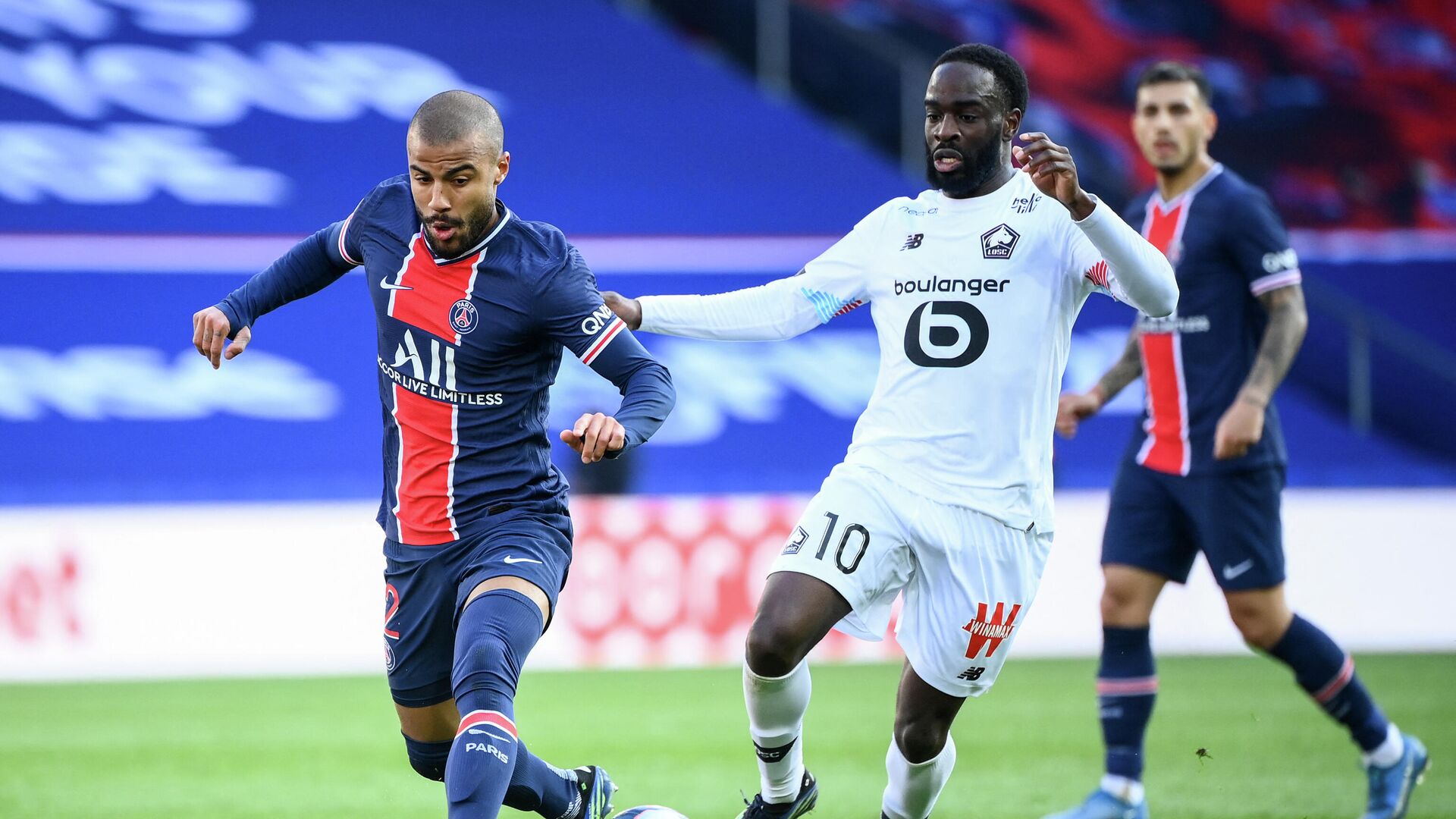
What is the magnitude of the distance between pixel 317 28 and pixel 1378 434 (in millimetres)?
10928

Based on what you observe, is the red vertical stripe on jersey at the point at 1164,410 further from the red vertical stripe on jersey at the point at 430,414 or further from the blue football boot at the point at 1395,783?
the red vertical stripe on jersey at the point at 430,414

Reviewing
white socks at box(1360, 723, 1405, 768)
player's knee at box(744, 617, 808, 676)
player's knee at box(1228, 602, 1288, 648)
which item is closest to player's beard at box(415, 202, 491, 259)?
player's knee at box(744, 617, 808, 676)

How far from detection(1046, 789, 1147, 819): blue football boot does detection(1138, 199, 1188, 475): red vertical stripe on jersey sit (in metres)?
1.16

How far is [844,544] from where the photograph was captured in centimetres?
478

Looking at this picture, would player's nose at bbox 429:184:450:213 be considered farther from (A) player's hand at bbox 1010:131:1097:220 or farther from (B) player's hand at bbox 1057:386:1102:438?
(B) player's hand at bbox 1057:386:1102:438

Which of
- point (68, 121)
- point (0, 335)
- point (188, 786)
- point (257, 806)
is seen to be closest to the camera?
point (257, 806)

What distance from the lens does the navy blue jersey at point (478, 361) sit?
4551mm

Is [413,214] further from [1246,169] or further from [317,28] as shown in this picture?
[1246,169]

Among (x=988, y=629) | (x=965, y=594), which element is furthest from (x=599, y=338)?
(x=988, y=629)

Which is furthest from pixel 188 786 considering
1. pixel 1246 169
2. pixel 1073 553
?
pixel 1246 169

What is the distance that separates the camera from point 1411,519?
39.9 feet

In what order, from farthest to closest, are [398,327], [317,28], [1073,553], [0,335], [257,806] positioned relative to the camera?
[317,28] → [0,335] → [1073,553] → [257,806] → [398,327]

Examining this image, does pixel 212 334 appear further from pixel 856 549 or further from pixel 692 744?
pixel 692 744

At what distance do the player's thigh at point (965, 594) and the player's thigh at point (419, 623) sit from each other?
4.18 feet
